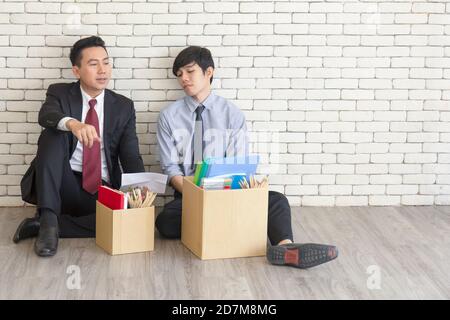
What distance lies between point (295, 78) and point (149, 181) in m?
1.29

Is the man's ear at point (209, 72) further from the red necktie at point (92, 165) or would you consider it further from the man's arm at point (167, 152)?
the red necktie at point (92, 165)

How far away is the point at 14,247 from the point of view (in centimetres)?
405

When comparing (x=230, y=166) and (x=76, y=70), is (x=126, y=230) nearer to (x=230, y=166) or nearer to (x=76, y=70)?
(x=230, y=166)

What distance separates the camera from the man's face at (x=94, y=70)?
4.40 meters

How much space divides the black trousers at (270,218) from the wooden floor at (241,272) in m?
0.07

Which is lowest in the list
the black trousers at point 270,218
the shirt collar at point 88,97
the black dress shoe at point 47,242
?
the black dress shoe at point 47,242

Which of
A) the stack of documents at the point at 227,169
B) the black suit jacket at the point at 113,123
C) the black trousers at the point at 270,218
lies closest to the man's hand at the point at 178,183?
the black trousers at the point at 270,218

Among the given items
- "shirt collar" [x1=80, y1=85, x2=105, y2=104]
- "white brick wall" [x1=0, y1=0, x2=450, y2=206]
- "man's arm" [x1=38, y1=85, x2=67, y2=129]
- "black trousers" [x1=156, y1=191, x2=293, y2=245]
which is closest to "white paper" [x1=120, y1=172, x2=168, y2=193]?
"black trousers" [x1=156, y1=191, x2=293, y2=245]

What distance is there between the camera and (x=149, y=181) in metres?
4.17

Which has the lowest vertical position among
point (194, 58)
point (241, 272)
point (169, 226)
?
point (241, 272)

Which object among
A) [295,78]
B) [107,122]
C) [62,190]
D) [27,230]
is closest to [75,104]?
[107,122]

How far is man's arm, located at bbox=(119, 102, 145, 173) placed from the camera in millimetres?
4488
